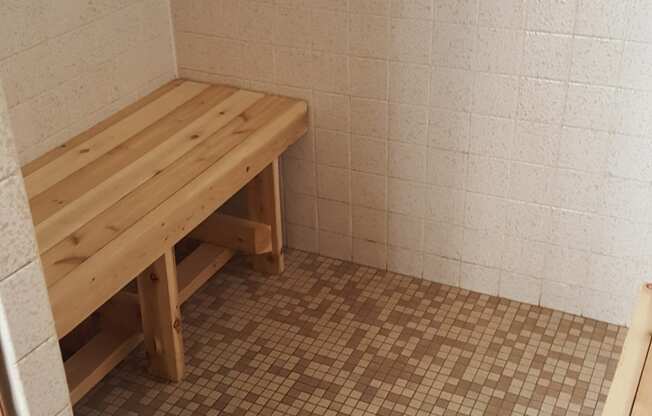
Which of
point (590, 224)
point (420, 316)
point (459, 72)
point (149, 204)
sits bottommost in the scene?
point (420, 316)

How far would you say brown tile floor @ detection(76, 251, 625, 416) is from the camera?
112 inches

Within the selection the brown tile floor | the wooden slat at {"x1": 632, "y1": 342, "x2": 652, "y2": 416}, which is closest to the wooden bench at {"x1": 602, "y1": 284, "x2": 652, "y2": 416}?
the wooden slat at {"x1": 632, "y1": 342, "x2": 652, "y2": 416}

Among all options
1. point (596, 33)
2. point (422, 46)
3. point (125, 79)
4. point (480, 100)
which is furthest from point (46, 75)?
point (596, 33)

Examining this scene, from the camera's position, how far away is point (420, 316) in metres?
3.22

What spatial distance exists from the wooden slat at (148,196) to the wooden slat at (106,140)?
0.26 metres

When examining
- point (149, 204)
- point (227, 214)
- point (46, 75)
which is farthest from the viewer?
point (227, 214)

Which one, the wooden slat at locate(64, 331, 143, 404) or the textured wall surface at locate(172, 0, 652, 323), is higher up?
the textured wall surface at locate(172, 0, 652, 323)

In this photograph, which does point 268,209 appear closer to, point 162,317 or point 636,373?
point 162,317

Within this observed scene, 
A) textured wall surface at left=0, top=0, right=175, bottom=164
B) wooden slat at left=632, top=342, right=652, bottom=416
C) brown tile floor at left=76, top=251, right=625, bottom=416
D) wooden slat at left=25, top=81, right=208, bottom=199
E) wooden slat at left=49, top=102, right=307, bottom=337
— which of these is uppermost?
textured wall surface at left=0, top=0, right=175, bottom=164

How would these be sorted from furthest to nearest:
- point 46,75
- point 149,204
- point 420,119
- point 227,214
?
point 227,214
point 420,119
point 46,75
point 149,204

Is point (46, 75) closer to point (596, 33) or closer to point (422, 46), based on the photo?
point (422, 46)

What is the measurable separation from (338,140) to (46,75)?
3.42ft

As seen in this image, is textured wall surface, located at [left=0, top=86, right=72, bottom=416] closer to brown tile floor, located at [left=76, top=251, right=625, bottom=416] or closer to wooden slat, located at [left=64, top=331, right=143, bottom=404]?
wooden slat, located at [left=64, top=331, right=143, bottom=404]

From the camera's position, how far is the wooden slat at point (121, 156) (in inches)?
106
